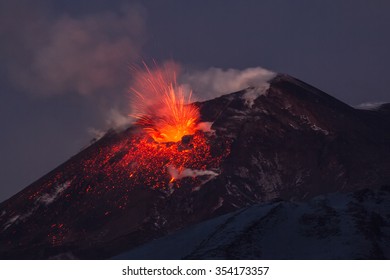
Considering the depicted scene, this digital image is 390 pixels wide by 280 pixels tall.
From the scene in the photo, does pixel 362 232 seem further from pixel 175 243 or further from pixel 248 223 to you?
pixel 175 243

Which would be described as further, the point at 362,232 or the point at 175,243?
the point at 175,243
